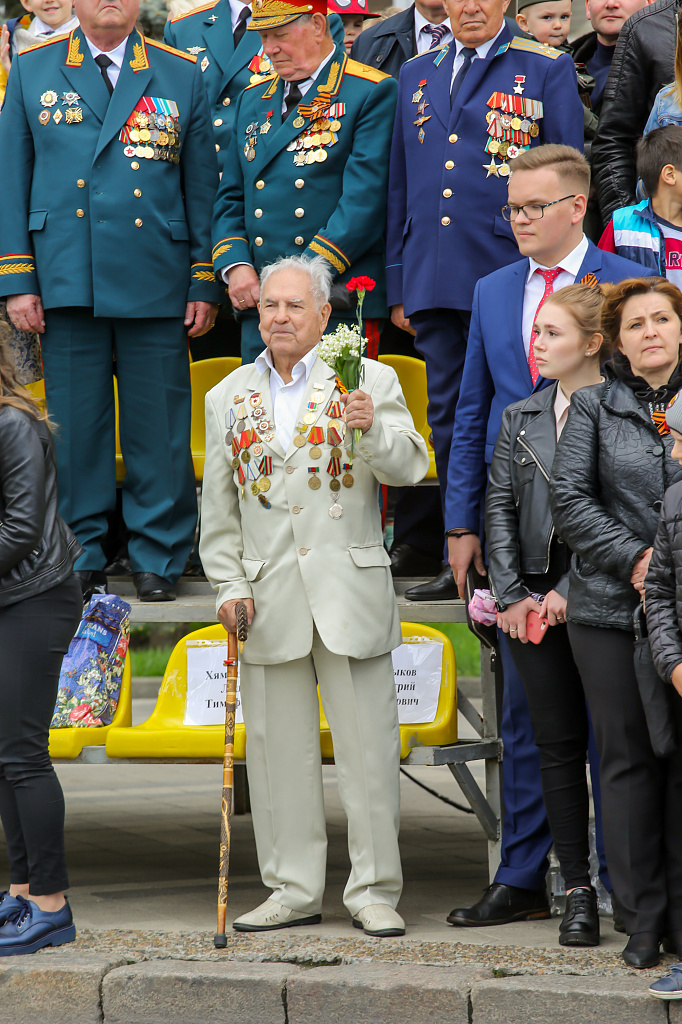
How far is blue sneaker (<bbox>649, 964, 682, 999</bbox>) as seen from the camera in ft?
11.3

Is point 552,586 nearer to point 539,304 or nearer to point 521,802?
point 521,802

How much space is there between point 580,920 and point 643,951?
13.2 inches

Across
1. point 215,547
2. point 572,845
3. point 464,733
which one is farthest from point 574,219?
point 464,733

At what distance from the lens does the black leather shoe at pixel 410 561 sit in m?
5.95

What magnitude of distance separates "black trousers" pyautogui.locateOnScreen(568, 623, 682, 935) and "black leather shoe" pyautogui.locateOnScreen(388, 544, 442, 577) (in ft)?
7.29

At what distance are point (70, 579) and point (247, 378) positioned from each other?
0.87 meters

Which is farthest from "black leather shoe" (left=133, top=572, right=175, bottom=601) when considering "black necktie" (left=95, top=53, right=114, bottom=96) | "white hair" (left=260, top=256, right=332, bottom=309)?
"black necktie" (left=95, top=53, right=114, bottom=96)

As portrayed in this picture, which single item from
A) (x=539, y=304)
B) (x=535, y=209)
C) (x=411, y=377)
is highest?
(x=535, y=209)

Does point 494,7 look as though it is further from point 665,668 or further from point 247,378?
point 665,668

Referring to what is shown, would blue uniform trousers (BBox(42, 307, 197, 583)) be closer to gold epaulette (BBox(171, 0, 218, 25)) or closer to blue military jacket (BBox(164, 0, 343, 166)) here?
blue military jacket (BBox(164, 0, 343, 166))

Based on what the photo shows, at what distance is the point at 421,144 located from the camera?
4.91 m

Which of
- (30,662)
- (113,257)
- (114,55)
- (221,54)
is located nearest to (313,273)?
(113,257)

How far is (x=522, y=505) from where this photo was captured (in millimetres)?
4137

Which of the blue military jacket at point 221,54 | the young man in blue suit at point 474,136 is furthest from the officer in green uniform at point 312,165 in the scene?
the blue military jacket at point 221,54
